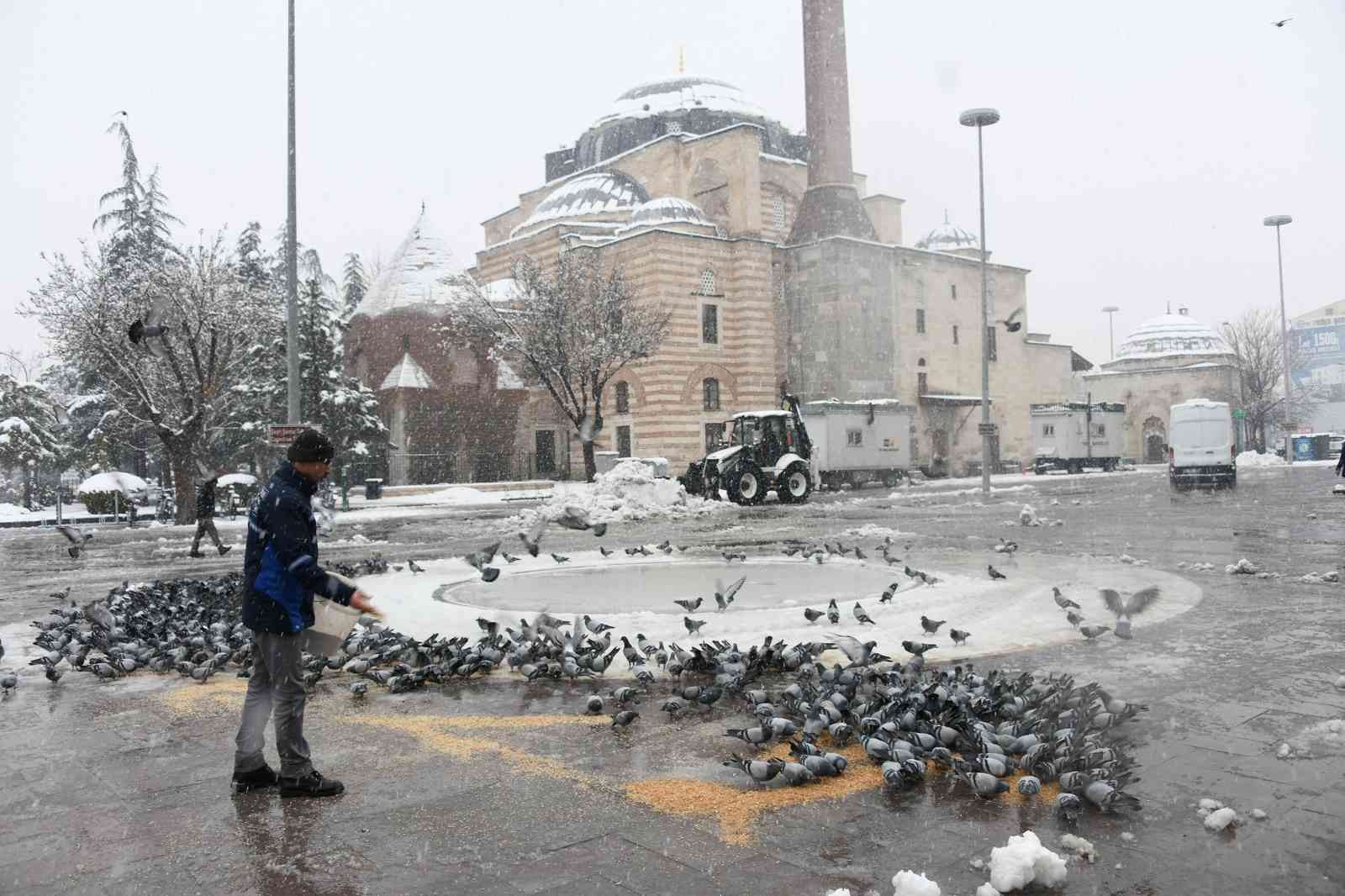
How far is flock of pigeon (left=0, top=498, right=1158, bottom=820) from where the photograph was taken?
3992mm

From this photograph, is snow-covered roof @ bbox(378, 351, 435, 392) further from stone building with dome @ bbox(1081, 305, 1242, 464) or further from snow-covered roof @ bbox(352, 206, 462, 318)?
stone building with dome @ bbox(1081, 305, 1242, 464)

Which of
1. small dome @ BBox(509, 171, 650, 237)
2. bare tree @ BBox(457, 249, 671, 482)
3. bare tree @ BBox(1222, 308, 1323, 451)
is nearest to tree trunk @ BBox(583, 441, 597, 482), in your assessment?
bare tree @ BBox(457, 249, 671, 482)

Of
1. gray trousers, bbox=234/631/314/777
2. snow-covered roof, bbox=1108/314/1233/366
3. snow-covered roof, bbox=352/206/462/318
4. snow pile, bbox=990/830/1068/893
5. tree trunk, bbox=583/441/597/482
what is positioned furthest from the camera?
snow-covered roof, bbox=1108/314/1233/366

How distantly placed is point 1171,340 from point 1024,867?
73614 millimetres

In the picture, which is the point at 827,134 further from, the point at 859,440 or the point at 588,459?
the point at 588,459

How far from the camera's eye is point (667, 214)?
4366 cm

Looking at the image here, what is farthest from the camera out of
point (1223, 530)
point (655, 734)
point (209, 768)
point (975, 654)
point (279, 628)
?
point (1223, 530)

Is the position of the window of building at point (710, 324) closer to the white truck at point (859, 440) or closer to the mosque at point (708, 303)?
the mosque at point (708, 303)

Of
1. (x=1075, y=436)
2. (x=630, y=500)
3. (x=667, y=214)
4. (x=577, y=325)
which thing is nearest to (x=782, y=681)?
(x=630, y=500)

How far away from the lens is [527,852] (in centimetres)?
338

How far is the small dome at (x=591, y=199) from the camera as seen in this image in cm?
4822

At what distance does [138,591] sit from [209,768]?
614cm

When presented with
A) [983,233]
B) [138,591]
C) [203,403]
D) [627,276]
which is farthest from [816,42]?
[138,591]

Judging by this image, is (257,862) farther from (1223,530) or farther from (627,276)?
(627,276)
